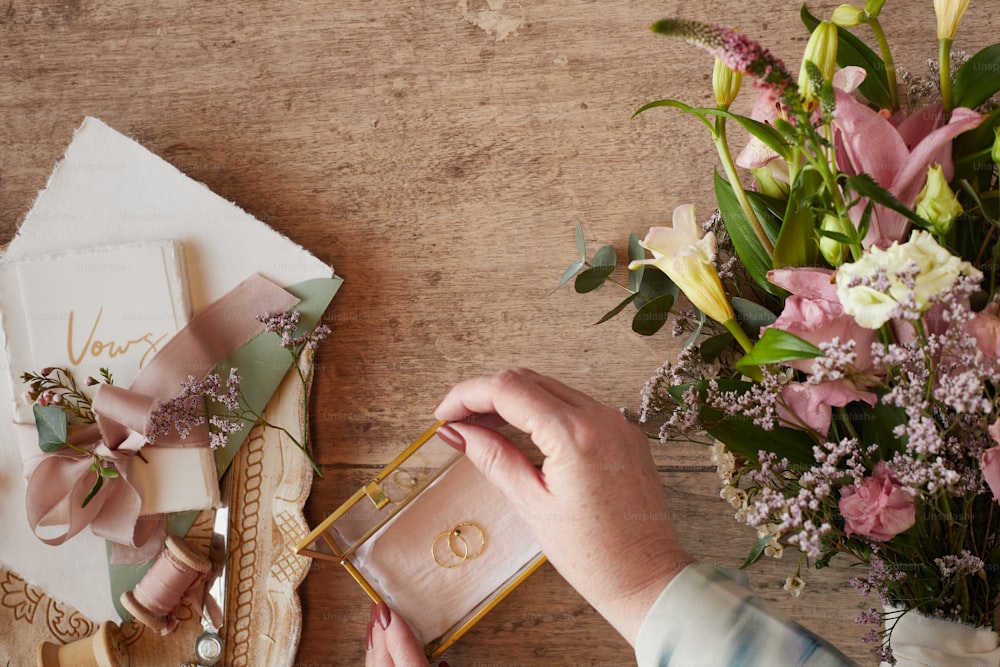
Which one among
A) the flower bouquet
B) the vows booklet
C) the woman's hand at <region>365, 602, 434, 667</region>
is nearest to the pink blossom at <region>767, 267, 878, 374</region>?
the flower bouquet

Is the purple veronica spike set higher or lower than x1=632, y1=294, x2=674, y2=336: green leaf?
higher

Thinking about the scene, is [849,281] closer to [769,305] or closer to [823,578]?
[769,305]

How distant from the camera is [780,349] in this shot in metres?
0.74

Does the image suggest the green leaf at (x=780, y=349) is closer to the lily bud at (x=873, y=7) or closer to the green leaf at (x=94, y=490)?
the lily bud at (x=873, y=7)

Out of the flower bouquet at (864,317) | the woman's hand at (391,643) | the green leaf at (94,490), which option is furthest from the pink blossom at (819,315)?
the green leaf at (94,490)

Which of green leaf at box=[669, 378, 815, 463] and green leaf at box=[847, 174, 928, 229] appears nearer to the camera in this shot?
green leaf at box=[847, 174, 928, 229]

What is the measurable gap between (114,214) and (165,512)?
48 cm

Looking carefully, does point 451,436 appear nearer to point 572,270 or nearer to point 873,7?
point 572,270

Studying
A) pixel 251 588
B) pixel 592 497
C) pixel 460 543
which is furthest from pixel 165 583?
pixel 592 497

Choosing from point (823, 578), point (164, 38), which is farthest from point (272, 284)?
point (823, 578)

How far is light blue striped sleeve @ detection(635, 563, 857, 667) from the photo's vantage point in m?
→ 0.75

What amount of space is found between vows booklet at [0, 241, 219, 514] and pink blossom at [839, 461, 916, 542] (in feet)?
2.93

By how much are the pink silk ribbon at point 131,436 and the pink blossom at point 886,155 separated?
2.61 feet

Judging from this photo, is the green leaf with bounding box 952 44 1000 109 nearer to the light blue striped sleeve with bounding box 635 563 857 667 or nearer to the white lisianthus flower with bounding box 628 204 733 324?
the white lisianthus flower with bounding box 628 204 733 324
